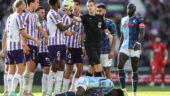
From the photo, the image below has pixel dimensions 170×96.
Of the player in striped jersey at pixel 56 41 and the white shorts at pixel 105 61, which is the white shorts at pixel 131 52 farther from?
the player in striped jersey at pixel 56 41

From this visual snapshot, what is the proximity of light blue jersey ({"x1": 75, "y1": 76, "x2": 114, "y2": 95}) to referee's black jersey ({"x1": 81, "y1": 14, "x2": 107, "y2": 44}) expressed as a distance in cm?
168

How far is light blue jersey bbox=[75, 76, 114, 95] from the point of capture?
8.94 meters

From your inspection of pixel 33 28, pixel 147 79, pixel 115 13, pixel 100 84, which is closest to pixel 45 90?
pixel 33 28

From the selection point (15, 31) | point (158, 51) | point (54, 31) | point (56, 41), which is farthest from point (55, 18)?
point (158, 51)

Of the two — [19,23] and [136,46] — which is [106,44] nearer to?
[136,46]

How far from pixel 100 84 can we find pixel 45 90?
210cm

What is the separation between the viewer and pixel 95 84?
9.17 m

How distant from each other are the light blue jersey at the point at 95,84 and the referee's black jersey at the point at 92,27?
1.68 m

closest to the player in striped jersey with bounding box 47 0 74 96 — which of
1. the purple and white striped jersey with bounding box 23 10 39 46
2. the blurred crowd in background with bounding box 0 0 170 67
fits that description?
the purple and white striped jersey with bounding box 23 10 39 46

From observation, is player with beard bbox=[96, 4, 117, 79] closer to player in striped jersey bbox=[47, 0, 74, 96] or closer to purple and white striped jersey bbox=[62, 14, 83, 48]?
purple and white striped jersey bbox=[62, 14, 83, 48]

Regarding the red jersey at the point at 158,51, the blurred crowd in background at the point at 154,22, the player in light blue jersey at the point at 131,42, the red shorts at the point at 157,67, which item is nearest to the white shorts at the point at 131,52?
the player in light blue jersey at the point at 131,42

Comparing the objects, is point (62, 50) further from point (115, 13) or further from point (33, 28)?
point (115, 13)

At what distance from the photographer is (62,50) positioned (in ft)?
33.3

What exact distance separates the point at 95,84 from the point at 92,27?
190 cm
